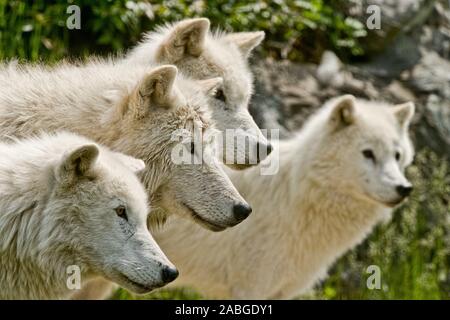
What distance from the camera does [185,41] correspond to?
21.7 feet

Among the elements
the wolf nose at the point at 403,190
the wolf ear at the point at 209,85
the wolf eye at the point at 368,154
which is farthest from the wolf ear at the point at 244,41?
the wolf nose at the point at 403,190

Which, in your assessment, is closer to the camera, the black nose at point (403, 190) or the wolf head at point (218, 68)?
the wolf head at point (218, 68)

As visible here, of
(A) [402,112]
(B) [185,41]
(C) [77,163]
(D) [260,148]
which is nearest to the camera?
(C) [77,163]

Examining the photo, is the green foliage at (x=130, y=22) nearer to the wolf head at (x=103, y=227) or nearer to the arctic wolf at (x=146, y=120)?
the arctic wolf at (x=146, y=120)

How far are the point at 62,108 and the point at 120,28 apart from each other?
149 inches

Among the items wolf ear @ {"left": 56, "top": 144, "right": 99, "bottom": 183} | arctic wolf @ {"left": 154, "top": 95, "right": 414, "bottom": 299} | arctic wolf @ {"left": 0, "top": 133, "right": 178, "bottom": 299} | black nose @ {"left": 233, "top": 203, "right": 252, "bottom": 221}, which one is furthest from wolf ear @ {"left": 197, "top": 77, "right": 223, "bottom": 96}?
arctic wolf @ {"left": 154, "top": 95, "right": 414, "bottom": 299}

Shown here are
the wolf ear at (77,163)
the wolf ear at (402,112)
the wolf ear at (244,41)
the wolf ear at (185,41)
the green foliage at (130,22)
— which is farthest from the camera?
the green foliage at (130,22)

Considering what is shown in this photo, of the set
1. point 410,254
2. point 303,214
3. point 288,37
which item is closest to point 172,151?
point 303,214

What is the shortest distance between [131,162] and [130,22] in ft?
14.9

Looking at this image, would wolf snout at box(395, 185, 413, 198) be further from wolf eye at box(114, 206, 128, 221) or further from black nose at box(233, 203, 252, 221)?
wolf eye at box(114, 206, 128, 221)

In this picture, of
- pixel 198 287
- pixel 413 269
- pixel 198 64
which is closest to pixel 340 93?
pixel 413 269

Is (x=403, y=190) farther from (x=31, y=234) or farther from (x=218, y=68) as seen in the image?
(x=31, y=234)

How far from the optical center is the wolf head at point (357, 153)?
7.94 meters
